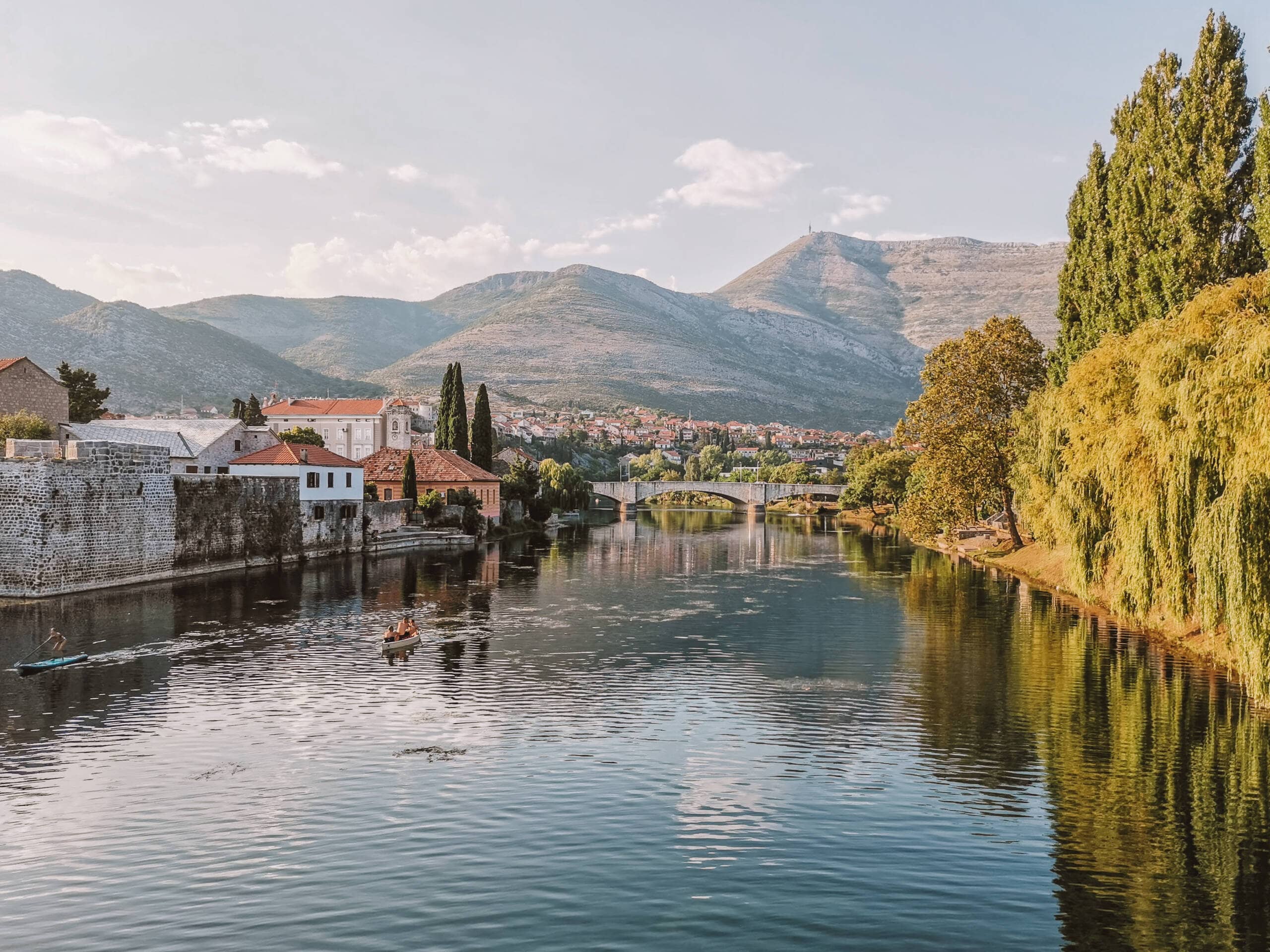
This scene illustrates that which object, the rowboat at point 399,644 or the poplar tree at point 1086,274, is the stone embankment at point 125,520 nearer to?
the rowboat at point 399,644

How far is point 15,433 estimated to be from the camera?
6275cm

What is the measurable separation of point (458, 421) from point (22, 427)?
1868 inches

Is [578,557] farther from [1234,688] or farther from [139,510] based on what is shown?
[1234,688]

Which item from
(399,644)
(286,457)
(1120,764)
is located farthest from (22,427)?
(1120,764)

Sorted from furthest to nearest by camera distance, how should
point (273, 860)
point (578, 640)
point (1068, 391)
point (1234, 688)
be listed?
point (1068, 391)
point (578, 640)
point (1234, 688)
point (273, 860)

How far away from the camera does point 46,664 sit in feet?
101

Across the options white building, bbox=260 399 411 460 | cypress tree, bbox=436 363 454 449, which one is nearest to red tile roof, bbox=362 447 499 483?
cypress tree, bbox=436 363 454 449

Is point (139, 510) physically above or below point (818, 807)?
above

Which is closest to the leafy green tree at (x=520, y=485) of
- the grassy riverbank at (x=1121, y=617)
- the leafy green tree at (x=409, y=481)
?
the leafy green tree at (x=409, y=481)

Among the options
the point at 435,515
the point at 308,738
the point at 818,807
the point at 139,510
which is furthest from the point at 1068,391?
the point at 435,515

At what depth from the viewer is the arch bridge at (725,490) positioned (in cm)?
17823

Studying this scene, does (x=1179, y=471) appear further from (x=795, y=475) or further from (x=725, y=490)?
(x=795, y=475)

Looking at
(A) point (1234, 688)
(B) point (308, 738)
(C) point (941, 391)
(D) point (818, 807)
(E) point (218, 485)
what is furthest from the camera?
(C) point (941, 391)

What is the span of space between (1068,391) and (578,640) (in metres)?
24.9
